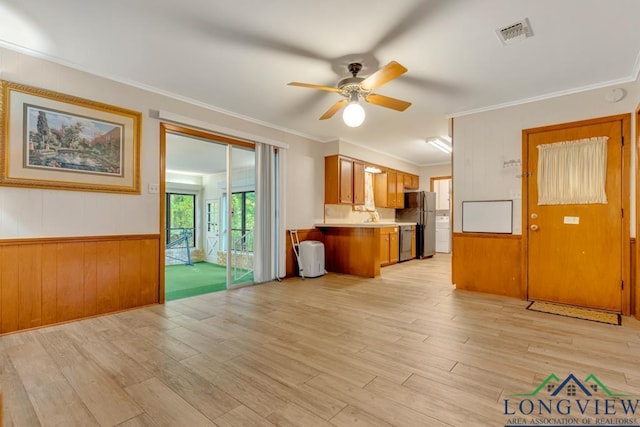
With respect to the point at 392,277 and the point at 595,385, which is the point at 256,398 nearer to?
the point at 595,385

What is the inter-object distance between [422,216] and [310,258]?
12.4 ft

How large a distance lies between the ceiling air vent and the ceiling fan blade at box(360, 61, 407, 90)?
0.84 meters

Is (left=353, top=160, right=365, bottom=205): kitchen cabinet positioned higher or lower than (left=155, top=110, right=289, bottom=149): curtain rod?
lower

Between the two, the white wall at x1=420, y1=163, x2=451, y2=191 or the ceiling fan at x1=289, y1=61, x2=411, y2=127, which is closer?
the ceiling fan at x1=289, y1=61, x2=411, y2=127

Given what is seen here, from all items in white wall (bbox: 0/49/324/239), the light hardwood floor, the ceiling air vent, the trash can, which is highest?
the ceiling air vent

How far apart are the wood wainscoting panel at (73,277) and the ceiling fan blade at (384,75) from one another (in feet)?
9.69

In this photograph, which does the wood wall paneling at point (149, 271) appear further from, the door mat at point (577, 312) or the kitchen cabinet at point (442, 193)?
the kitchen cabinet at point (442, 193)

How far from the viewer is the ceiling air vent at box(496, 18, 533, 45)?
2430mm

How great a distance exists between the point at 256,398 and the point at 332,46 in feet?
9.09

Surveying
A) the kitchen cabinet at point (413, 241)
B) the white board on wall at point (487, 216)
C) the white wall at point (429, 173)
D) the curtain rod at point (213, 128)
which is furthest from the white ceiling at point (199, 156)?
the white wall at point (429, 173)

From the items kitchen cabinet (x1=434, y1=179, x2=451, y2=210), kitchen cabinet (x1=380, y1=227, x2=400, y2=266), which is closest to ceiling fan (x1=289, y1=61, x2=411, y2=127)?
kitchen cabinet (x1=380, y1=227, x2=400, y2=266)

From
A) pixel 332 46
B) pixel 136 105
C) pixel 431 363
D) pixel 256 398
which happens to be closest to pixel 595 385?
pixel 431 363

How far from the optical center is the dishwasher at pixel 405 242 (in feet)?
22.9

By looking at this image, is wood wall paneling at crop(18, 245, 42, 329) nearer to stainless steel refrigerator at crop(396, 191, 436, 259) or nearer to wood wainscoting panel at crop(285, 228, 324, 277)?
wood wainscoting panel at crop(285, 228, 324, 277)
